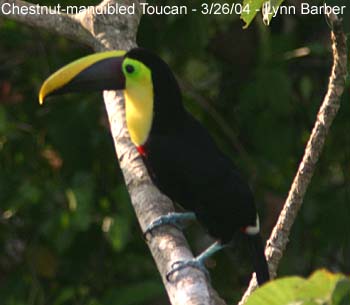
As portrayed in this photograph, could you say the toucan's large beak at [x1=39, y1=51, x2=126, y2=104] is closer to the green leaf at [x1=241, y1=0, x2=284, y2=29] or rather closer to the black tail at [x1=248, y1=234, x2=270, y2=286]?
the black tail at [x1=248, y1=234, x2=270, y2=286]

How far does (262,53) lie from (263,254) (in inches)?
63.8

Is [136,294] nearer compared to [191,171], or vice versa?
[191,171]

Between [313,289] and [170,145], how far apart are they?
1.45 m

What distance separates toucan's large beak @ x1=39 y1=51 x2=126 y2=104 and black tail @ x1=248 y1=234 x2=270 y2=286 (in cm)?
53

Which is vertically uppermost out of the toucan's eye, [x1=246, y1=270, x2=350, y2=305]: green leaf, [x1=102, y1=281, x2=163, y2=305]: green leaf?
the toucan's eye

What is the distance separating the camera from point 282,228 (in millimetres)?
2350

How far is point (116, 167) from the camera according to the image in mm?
4066

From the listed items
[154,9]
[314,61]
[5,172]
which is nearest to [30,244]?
[5,172]

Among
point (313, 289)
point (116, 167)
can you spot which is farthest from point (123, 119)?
point (313, 289)

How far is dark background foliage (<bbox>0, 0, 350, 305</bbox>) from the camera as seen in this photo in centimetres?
383

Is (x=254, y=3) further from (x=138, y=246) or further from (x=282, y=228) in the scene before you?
(x=138, y=246)

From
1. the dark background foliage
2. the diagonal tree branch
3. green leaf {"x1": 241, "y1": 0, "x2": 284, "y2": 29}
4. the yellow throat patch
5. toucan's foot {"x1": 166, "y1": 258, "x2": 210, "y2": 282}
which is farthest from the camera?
the dark background foliage

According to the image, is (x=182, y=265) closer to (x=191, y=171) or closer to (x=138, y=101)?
(x=191, y=171)

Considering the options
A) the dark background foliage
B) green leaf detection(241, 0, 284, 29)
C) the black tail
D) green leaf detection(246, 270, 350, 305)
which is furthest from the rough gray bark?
green leaf detection(246, 270, 350, 305)
